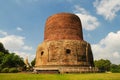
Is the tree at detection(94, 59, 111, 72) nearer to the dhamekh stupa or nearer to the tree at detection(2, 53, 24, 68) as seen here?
the tree at detection(2, 53, 24, 68)

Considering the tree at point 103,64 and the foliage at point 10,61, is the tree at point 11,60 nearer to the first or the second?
the foliage at point 10,61

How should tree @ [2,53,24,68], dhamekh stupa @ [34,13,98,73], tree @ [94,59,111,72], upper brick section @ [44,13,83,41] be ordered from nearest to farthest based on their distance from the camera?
dhamekh stupa @ [34,13,98,73]
upper brick section @ [44,13,83,41]
tree @ [2,53,24,68]
tree @ [94,59,111,72]

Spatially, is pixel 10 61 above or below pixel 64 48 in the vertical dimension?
below

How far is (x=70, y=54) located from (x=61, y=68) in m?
2.66

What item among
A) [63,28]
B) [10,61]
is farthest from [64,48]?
[10,61]

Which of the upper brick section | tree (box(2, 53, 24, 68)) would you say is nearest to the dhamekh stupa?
the upper brick section

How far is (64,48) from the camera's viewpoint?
80.0 feet

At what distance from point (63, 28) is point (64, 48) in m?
3.52

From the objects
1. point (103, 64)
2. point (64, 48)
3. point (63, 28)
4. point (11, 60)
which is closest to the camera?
point (64, 48)

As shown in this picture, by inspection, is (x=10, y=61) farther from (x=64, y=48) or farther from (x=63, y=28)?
(x=64, y=48)

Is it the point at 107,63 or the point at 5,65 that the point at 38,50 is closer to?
the point at 5,65

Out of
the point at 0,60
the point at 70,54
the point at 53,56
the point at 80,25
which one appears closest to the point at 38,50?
the point at 53,56

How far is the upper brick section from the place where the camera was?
26125 mm

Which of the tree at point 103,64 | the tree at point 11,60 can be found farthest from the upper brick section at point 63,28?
the tree at point 103,64
